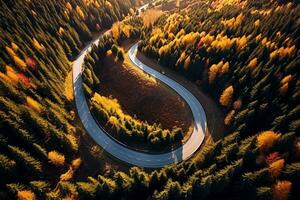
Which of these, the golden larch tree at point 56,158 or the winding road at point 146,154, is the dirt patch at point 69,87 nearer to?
the winding road at point 146,154

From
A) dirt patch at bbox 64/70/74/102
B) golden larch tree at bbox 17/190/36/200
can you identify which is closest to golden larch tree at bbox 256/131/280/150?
golden larch tree at bbox 17/190/36/200

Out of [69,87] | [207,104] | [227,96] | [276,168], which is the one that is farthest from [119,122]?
[276,168]

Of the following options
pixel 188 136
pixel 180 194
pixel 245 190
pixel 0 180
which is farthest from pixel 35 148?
pixel 245 190

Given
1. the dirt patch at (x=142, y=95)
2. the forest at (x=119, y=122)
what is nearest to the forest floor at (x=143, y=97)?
the dirt patch at (x=142, y=95)

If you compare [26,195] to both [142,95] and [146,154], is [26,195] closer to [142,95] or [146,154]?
[146,154]

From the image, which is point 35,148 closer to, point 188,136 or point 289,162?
point 188,136

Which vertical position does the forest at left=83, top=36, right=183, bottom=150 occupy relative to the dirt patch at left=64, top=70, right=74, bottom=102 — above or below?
below

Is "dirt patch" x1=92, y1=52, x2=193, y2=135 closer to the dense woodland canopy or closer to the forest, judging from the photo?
the forest
